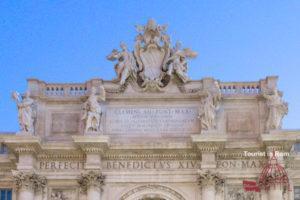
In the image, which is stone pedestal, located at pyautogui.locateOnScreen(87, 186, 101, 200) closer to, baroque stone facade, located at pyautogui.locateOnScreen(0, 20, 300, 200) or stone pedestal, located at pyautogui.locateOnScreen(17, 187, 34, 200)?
baroque stone facade, located at pyautogui.locateOnScreen(0, 20, 300, 200)

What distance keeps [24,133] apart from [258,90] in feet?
30.5

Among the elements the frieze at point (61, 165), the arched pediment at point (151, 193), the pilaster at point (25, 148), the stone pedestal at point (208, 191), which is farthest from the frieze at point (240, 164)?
the pilaster at point (25, 148)

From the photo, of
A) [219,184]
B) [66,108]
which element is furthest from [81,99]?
[219,184]

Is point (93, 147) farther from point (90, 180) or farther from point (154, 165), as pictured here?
point (154, 165)

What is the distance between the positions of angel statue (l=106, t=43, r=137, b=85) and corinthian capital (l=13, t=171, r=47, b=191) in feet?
16.5

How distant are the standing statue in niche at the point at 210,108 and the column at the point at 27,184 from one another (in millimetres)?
6626

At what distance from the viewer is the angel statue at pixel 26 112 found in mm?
34219

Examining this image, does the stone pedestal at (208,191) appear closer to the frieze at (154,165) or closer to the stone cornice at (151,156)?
the frieze at (154,165)

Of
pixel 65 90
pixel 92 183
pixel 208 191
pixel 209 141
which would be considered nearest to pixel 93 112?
pixel 65 90

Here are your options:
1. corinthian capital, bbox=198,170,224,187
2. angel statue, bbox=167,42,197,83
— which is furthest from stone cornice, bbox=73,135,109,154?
angel statue, bbox=167,42,197,83

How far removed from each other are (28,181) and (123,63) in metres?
5.99

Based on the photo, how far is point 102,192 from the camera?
3366 centimetres

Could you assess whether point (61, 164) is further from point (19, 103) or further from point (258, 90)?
point (258, 90)

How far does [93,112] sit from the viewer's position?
1350 inches
